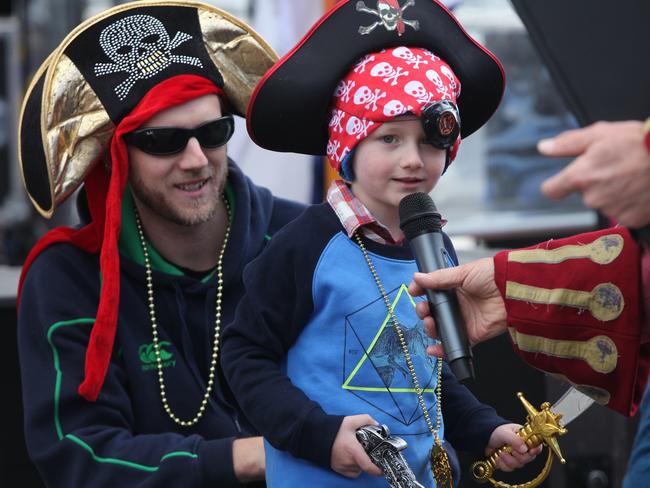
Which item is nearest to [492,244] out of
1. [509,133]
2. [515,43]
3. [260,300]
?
[509,133]

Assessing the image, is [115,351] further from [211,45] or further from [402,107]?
[402,107]

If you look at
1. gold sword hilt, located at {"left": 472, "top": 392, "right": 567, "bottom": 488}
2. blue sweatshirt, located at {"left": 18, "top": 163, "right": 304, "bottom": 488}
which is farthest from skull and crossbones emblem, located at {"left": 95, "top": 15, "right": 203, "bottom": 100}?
gold sword hilt, located at {"left": 472, "top": 392, "right": 567, "bottom": 488}

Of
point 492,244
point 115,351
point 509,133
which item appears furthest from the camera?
point 509,133

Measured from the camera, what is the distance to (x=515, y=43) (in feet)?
24.6

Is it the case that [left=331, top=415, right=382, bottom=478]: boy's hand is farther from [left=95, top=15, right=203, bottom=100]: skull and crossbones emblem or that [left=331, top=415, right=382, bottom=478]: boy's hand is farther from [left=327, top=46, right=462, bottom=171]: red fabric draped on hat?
[left=95, top=15, right=203, bottom=100]: skull and crossbones emblem

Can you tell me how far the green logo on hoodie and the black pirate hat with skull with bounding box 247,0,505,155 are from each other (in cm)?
76

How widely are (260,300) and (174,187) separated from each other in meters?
0.84

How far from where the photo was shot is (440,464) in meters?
2.29

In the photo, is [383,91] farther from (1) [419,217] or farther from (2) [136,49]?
(2) [136,49]

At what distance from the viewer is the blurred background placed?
3.62 metres

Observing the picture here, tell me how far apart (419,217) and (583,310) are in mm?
358

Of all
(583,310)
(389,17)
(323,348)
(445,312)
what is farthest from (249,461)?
(389,17)

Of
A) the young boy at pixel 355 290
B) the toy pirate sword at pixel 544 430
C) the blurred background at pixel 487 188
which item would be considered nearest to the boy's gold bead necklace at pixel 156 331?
the young boy at pixel 355 290

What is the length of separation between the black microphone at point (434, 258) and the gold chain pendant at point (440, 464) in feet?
1.22
